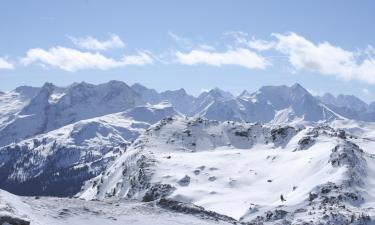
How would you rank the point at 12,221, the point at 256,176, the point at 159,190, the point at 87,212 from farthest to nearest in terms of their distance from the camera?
the point at 256,176
the point at 159,190
the point at 87,212
the point at 12,221

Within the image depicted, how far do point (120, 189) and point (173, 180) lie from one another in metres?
25.9

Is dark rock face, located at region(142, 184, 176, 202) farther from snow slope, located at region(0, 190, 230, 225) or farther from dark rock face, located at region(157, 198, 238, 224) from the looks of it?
snow slope, located at region(0, 190, 230, 225)

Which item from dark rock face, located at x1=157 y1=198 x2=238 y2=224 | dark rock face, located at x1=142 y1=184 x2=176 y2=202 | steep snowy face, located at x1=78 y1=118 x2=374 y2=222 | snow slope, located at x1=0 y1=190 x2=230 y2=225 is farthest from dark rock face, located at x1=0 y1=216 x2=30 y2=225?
dark rock face, located at x1=142 y1=184 x2=176 y2=202

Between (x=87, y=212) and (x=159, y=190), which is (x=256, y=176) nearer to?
(x=159, y=190)

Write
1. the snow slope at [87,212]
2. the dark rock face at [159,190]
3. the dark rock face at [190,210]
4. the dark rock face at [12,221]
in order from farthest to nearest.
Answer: the dark rock face at [159,190] < the dark rock face at [190,210] < the snow slope at [87,212] < the dark rock face at [12,221]

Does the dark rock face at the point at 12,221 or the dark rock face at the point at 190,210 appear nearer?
the dark rock face at the point at 12,221

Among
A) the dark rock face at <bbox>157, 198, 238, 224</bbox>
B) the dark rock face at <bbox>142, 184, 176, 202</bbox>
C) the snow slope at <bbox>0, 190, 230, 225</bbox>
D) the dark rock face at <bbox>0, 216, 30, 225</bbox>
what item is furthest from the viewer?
the dark rock face at <bbox>142, 184, 176, 202</bbox>

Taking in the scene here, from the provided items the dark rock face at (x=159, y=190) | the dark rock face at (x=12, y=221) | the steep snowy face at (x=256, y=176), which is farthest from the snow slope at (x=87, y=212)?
the dark rock face at (x=159, y=190)

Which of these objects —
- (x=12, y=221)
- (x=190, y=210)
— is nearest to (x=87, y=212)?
(x=190, y=210)

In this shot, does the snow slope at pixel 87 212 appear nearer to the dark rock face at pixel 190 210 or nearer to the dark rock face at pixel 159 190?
the dark rock face at pixel 190 210

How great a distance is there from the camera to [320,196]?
124 meters

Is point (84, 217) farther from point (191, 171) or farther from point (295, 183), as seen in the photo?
point (191, 171)

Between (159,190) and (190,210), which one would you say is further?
(159,190)

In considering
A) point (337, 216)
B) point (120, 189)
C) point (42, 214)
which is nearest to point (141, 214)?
point (42, 214)
